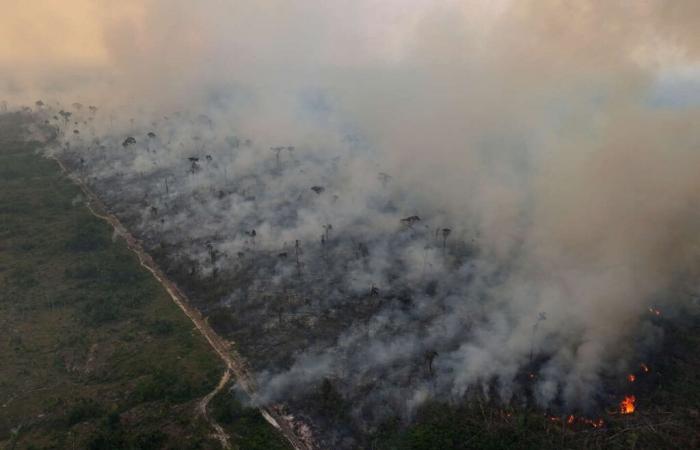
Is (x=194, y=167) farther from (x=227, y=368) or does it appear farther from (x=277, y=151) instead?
(x=227, y=368)

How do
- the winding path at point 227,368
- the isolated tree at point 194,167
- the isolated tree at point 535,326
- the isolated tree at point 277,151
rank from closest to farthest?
the winding path at point 227,368 < the isolated tree at point 535,326 < the isolated tree at point 194,167 < the isolated tree at point 277,151

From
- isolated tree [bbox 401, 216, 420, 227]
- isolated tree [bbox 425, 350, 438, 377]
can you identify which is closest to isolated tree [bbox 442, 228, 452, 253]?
isolated tree [bbox 401, 216, 420, 227]

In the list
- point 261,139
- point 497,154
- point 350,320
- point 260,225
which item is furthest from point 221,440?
point 261,139

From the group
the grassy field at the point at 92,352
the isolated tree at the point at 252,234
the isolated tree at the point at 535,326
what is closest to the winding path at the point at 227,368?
the grassy field at the point at 92,352

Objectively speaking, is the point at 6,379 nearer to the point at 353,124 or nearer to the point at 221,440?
the point at 221,440

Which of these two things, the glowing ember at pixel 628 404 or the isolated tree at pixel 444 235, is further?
the isolated tree at pixel 444 235

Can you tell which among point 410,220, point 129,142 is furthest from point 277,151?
point 410,220

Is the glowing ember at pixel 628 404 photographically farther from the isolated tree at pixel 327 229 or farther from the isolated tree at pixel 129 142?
the isolated tree at pixel 129 142
